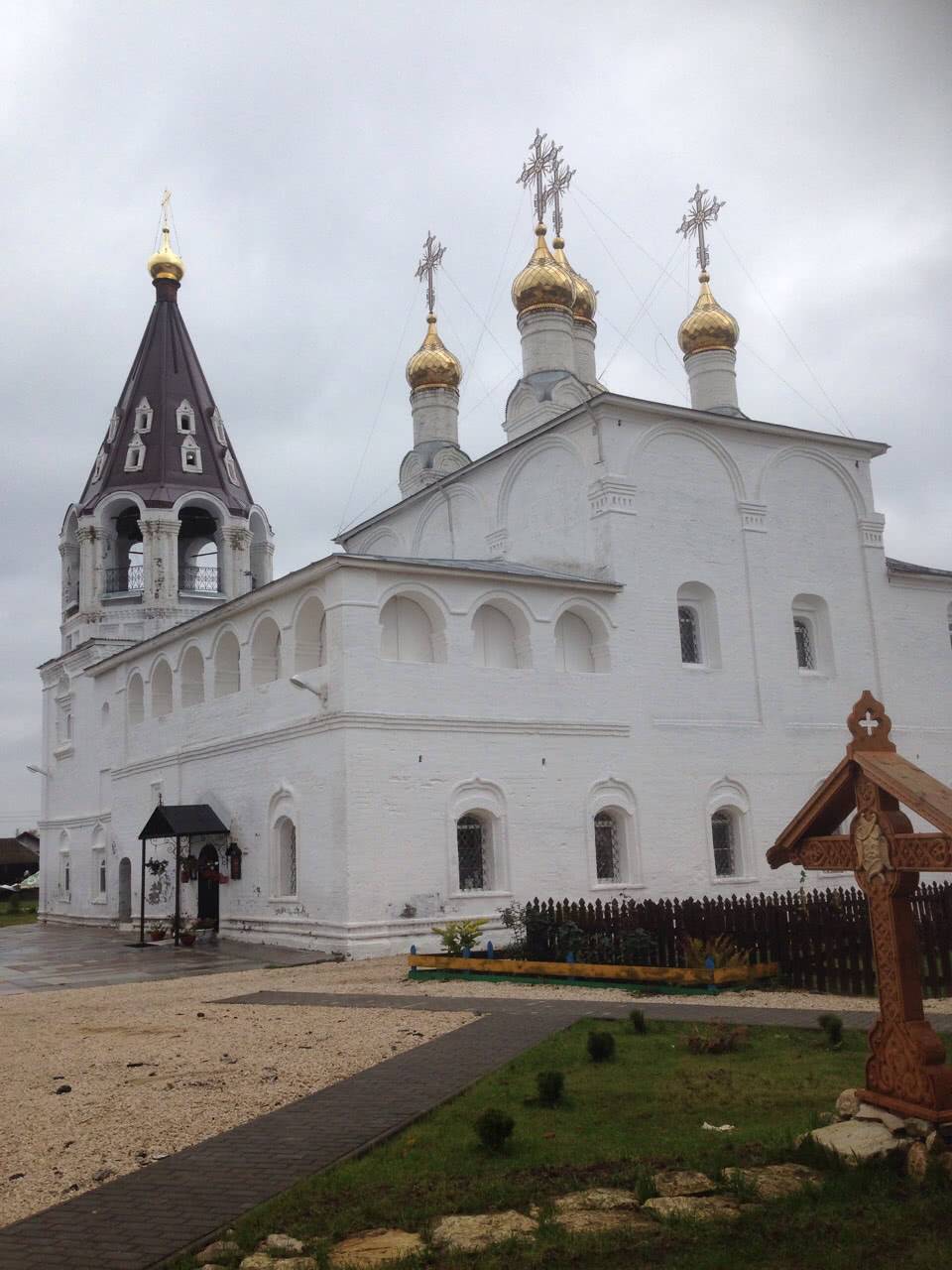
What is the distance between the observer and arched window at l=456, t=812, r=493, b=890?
1641cm

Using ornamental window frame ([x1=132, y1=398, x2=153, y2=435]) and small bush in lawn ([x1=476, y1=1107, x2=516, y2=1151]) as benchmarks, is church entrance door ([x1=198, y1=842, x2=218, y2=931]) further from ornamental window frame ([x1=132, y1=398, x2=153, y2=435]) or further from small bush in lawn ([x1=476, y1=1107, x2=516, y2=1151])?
small bush in lawn ([x1=476, y1=1107, x2=516, y2=1151])

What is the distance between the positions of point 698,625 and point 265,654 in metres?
7.37

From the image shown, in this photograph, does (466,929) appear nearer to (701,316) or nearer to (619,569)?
(619,569)

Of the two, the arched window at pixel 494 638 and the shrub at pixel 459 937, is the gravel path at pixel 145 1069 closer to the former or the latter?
the shrub at pixel 459 937

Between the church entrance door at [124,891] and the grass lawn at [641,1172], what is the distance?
1724 centimetres

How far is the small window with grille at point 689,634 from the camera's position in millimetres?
19562

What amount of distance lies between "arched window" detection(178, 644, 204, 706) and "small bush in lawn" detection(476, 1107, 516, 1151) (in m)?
16.2

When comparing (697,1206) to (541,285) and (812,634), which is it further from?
(541,285)

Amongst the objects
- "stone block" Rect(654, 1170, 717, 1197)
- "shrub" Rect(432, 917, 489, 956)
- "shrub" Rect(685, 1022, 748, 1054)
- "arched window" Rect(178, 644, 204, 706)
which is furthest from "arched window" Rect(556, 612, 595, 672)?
"stone block" Rect(654, 1170, 717, 1197)

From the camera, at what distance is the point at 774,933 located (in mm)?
10766

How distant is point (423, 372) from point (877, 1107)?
897 inches

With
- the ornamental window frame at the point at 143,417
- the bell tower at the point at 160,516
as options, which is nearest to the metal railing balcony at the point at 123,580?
the bell tower at the point at 160,516

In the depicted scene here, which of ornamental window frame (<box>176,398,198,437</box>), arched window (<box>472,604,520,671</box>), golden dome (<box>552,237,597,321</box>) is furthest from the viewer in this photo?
ornamental window frame (<box>176,398,198,437</box>)

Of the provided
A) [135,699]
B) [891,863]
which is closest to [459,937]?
[891,863]
